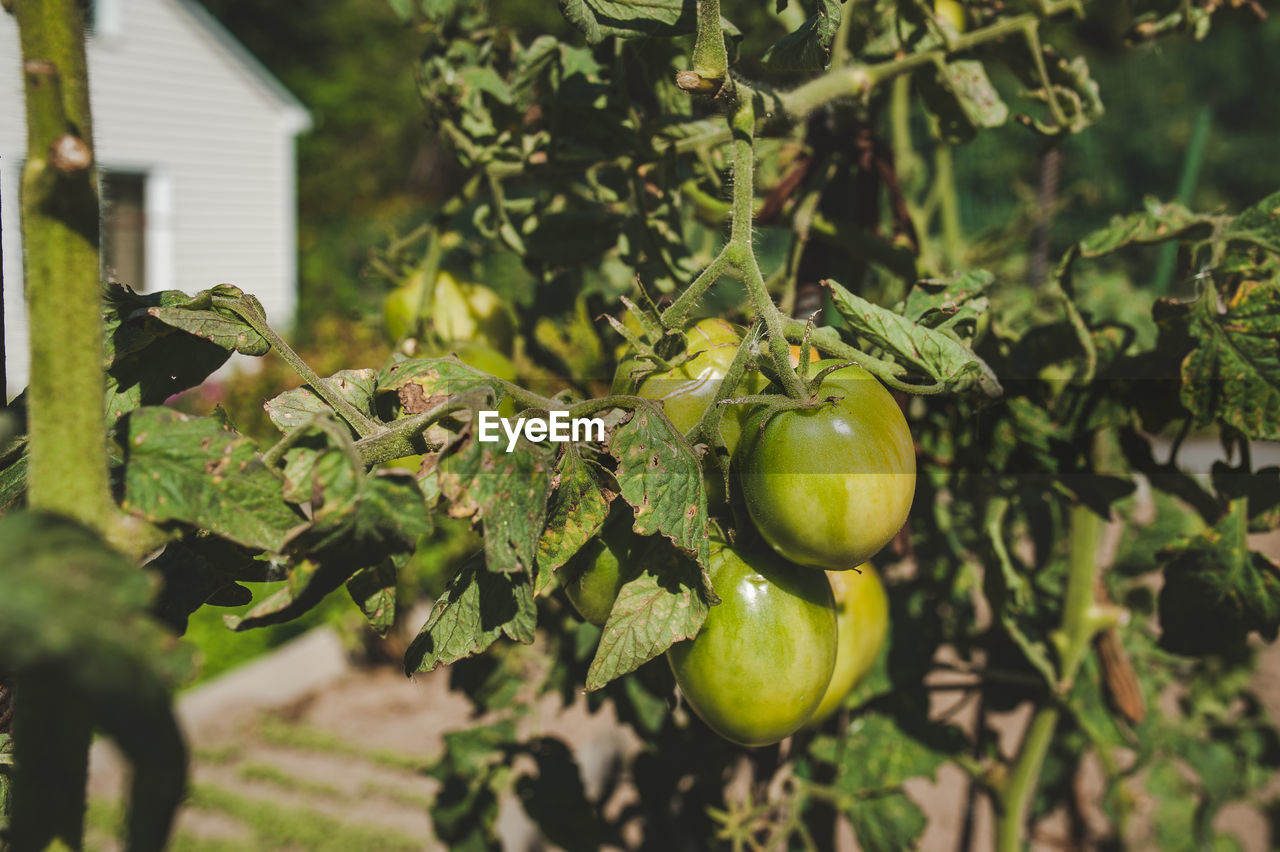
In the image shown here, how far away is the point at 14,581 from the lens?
34cm

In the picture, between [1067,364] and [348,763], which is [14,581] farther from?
[348,763]

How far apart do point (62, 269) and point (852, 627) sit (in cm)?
71

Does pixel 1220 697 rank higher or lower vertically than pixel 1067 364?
lower

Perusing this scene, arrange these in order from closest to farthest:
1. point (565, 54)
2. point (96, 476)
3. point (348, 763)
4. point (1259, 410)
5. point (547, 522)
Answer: point (96, 476)
point (547, 522)
point (1259, 410)
point (565, 54)
point (348, 763)

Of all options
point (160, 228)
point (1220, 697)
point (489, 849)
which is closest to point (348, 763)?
point (489, 849)

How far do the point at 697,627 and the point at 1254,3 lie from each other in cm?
117

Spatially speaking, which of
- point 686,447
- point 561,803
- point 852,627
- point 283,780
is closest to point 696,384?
point 686,447

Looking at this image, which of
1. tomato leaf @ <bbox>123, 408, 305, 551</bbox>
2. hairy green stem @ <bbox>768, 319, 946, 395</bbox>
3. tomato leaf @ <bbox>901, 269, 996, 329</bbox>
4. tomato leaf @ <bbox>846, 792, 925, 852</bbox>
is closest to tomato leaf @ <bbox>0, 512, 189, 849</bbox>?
tomato leaf @ <bbox>123, 408, 305, 551</bbox>

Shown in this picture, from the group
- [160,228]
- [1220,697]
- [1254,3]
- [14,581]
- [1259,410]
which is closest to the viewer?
[14,581]

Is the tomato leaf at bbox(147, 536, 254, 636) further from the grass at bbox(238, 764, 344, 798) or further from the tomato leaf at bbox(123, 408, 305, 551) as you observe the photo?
the grass at bbox(238, 764, 344, 798)

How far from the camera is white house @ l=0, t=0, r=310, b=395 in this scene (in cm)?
828

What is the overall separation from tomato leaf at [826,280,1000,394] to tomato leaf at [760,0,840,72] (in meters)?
0.18

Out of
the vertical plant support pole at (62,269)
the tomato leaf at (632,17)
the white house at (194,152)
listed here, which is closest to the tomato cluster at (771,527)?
the tomato leaf at (632,17)

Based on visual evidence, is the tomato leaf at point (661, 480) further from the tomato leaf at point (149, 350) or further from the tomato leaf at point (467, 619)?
the tomato leaf at point (149, 350)
